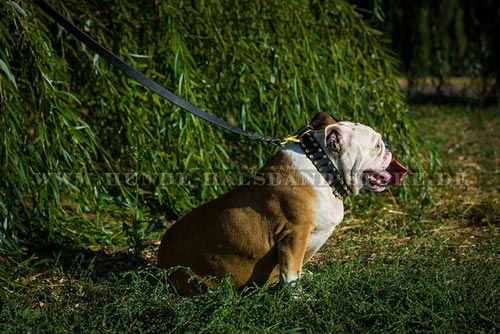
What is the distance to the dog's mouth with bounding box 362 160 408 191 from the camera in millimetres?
2975

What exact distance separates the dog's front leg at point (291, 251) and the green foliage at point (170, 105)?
4.68ft

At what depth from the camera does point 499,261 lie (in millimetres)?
3248

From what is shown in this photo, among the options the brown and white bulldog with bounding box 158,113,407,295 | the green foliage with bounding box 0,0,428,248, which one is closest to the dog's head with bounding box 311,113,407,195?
the brown and white bulldog with bounding box 158,113,407,295

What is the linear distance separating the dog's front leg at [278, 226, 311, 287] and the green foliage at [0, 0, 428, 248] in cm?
143

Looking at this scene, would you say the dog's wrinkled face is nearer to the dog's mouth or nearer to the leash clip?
the dog's mouth

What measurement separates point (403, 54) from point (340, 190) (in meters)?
7.81

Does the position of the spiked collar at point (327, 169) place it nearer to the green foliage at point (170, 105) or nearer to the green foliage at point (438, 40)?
the green foliage at point (170, 105)

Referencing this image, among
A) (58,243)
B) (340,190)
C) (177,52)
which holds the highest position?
(177,52)

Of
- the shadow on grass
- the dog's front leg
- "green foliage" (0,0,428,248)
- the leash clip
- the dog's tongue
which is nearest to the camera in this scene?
the dog's front leg

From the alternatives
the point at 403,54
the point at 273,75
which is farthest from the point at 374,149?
the point at 403,54

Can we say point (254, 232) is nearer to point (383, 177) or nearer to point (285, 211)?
point (285, 211)

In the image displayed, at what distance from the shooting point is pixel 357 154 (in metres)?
2.89

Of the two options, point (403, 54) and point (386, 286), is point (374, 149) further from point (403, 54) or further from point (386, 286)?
point (403, 54)

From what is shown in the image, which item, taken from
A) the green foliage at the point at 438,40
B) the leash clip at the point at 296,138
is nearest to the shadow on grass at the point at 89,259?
the leash clip at the point at 296,138
